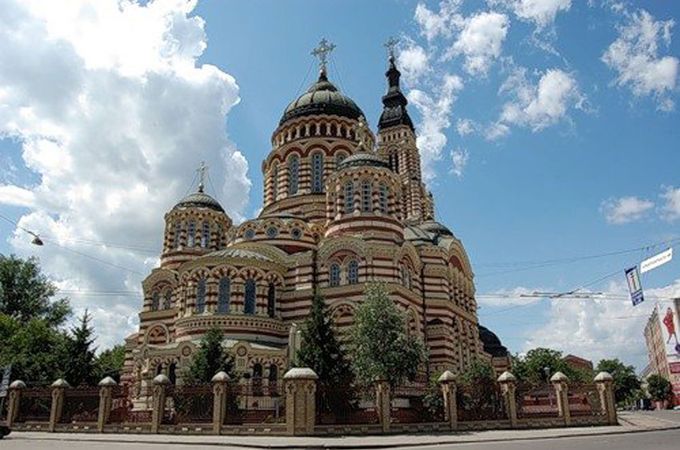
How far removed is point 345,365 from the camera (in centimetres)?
2438

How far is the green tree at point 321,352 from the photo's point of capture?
23938 mm

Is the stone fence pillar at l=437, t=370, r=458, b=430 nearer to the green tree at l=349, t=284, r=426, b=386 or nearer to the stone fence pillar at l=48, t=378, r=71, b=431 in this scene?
the green tree at l=349, t=284, r=426, b=386

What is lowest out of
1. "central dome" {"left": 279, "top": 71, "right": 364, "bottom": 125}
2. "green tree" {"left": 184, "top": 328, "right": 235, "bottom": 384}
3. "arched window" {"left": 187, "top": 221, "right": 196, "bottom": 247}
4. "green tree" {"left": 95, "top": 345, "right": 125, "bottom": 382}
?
"green tree" {"left": 184, "top": 328, "right": 235, "bottom": 384}

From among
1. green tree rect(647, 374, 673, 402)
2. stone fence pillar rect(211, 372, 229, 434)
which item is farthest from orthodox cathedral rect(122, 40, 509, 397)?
green tree rect(647, 374, 673, 402)

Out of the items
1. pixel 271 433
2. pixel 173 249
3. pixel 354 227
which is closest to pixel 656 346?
pixel 354 227

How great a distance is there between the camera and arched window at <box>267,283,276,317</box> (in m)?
32.7

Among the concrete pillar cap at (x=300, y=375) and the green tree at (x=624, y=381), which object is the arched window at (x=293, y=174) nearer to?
the concrete pillar cap at (x=300, y=375)

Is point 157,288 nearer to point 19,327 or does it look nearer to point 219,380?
point 19,327

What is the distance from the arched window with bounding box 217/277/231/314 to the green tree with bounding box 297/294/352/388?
798 centimetres

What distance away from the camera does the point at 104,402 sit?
73.6 feet

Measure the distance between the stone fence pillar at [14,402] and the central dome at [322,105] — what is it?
89.1 feet

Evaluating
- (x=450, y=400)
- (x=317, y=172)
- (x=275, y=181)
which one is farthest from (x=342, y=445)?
(x=275, y=181)

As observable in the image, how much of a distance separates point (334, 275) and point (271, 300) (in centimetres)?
388

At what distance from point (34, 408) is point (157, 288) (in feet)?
46.6
